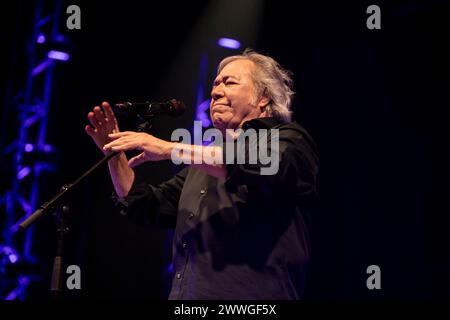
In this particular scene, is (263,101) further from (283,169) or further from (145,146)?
(145,146)

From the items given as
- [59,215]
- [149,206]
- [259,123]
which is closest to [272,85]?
[259,123]

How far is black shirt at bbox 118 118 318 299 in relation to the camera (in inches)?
86.5

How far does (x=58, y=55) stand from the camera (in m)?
4.27

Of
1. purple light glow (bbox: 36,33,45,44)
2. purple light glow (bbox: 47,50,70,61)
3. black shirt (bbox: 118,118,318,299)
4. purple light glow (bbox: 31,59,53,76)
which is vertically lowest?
black shirt (bbox: 118,118,318,299)

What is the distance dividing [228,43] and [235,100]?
79.3 inches

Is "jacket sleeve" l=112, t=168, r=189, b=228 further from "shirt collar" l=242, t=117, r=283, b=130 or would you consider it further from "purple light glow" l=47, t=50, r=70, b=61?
"purple light glow" l=47, t=50, r=70, b=61

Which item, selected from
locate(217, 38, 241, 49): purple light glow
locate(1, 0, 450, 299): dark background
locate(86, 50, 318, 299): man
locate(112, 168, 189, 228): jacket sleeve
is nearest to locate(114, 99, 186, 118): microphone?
locate(86, 50, 318, 299): man

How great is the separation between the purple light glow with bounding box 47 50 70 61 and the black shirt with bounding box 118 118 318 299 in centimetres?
229

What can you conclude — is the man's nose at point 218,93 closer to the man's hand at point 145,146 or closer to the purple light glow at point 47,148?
the man's hand at point 145,146

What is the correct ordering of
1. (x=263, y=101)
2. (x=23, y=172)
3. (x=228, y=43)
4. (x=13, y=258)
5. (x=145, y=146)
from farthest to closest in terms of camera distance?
(x=228, y=43) → (x=23, y=172) → (x=13, y=258) → (x=263, y=101) → (x=145, y=146)

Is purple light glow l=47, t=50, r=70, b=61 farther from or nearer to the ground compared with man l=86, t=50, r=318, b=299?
farther from the ground

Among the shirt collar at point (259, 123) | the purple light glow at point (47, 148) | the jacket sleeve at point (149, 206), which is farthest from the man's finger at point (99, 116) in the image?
the purple light glow at point (47, 148)

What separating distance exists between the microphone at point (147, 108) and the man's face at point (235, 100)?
0.30 metres
